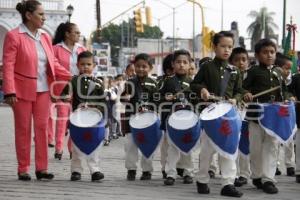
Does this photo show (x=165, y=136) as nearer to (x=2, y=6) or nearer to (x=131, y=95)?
(x=131, y=95)

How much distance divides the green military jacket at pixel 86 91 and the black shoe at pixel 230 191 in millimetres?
1932

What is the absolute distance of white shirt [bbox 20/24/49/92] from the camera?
7502 millimetres

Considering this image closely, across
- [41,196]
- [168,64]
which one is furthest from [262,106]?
[41,196]

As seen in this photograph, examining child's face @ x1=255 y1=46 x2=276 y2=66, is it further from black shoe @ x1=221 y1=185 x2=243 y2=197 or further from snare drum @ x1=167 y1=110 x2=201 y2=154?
black shoe @ x1=221 y1=185 x2=243 y2=197

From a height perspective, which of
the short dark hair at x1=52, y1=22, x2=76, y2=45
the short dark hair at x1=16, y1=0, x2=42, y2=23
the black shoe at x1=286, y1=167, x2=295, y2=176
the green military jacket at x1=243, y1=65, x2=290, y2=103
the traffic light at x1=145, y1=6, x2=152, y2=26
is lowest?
the black shoe at x1=286, y1=167, x2=295, y2=176

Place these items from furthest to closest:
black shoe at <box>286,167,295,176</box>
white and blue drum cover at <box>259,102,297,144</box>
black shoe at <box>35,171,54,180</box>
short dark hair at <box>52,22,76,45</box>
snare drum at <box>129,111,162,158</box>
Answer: short dark hair at <box>52,22,76,45</box> < black shoe at <box>286,167,295,176</box> < snare drum at <box>129,111,162,158</box> < black shoe at <box>35,171,54,180</box> < white and blue drum cover at <box>259,102,297,144</box>

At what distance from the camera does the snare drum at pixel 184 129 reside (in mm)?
7371

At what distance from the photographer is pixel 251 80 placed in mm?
7160

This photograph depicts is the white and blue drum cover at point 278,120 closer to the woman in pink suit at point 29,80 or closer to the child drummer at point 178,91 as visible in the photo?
the child drummer at point 178,91

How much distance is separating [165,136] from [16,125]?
5.86 ft

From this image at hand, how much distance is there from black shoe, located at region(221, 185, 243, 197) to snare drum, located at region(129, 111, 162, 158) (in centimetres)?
144

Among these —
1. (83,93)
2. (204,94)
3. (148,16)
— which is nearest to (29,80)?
(83,93)

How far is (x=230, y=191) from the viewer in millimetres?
6449

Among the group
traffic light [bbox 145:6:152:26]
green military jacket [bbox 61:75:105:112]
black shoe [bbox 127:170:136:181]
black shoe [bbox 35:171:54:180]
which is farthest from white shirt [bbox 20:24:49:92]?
traffic light [bbox 145:6:152:26]
